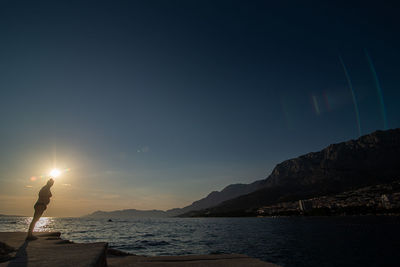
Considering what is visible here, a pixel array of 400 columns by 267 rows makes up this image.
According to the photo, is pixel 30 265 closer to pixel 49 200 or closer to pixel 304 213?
pixel 49 200

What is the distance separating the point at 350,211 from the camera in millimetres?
152375

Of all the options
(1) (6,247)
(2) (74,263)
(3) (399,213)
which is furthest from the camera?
(3) (399,213)

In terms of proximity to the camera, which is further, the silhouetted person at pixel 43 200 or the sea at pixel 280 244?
the sea at pixel 280 244

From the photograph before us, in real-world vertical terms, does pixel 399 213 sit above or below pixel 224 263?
below

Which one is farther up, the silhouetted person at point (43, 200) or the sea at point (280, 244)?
the silhouetted person at point (43, 200)

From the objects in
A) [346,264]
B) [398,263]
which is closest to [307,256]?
[346,264]

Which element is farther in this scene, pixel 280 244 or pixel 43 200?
pixel 280 244

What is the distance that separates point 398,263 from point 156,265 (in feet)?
80.3

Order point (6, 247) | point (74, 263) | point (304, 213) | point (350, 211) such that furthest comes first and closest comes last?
point (304, 213) → point (350, 211) → point (6, 247) → point (74, 263)

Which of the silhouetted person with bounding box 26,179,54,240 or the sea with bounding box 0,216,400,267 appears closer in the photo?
the silhouetted person with bounding box 26,179,54,240

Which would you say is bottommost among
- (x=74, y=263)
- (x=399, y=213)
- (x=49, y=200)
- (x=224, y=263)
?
(x=399, y=213)

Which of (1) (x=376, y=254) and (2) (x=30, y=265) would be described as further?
(1) (x=376, y=254)

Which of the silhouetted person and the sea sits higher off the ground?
the silhouetted person

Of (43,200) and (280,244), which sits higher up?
(43,200)
